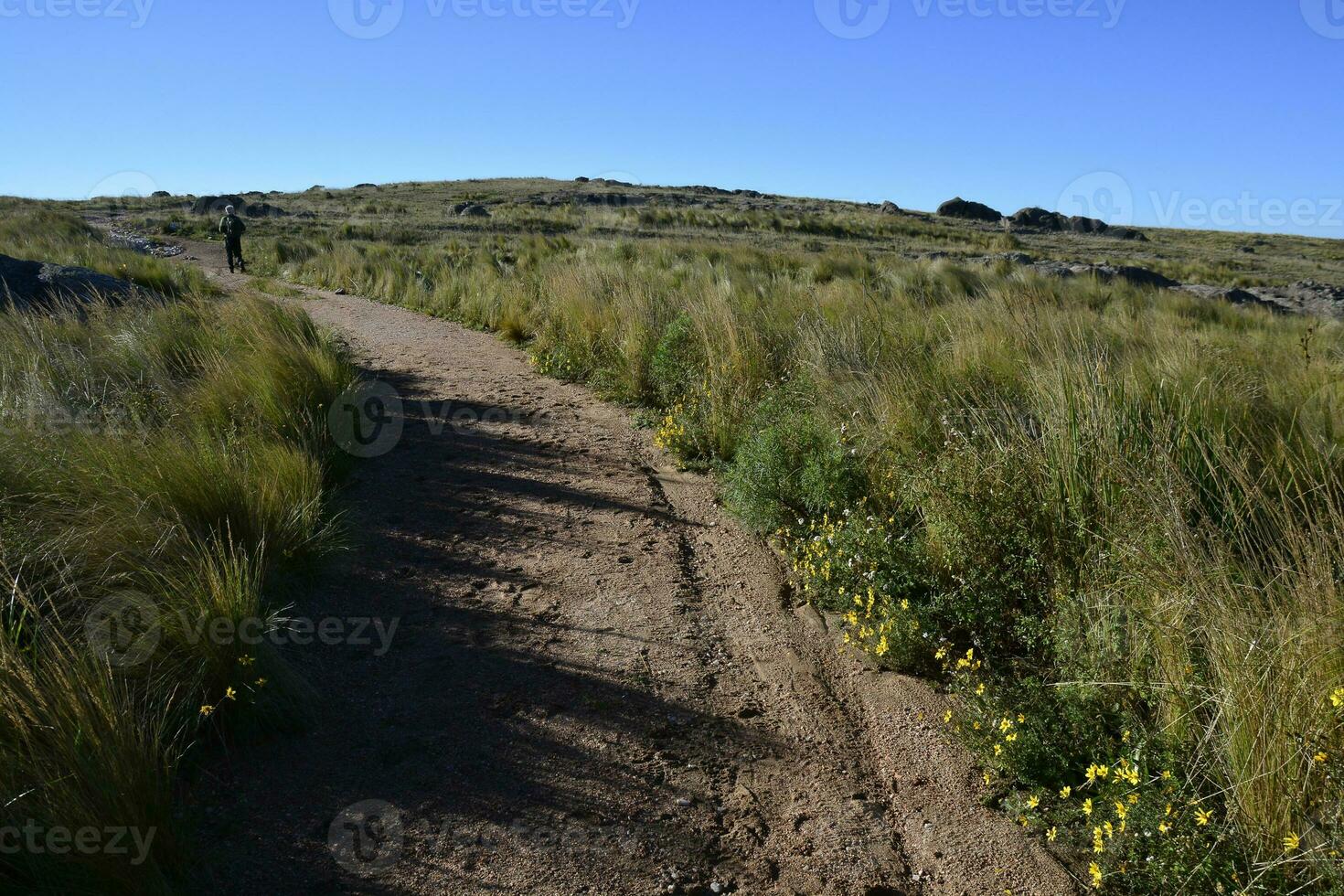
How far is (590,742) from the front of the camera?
330cm

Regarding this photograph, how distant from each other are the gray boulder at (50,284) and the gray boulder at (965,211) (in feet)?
183

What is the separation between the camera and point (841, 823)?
9.83ft

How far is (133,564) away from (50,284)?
7404 mm

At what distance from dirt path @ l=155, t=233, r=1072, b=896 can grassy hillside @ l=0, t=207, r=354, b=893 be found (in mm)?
250

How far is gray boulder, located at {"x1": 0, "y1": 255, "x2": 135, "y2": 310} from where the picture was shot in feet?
28.2

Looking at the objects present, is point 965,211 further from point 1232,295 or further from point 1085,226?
point 1232,295

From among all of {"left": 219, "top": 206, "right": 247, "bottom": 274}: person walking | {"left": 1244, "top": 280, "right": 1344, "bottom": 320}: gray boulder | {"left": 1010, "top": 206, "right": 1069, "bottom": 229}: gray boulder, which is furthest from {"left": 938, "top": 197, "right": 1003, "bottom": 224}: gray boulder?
{"left": 219, "top": 206, "right": 247, "bottom": 274}: person walking

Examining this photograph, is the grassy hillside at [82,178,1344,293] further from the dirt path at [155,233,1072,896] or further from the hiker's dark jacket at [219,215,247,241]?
the dirt path at [155,233,1072,896]

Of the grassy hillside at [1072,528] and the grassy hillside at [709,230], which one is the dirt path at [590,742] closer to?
the grassy hillside at [1072,528]

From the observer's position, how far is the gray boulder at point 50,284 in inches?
338

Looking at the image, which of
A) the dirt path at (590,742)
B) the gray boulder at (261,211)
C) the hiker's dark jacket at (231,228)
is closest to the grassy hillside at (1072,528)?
the dirt path at (590,742)

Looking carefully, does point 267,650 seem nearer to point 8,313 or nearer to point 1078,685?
point 1078,685

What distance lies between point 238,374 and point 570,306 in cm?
447

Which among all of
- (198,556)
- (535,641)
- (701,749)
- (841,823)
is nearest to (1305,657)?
(841,823)
